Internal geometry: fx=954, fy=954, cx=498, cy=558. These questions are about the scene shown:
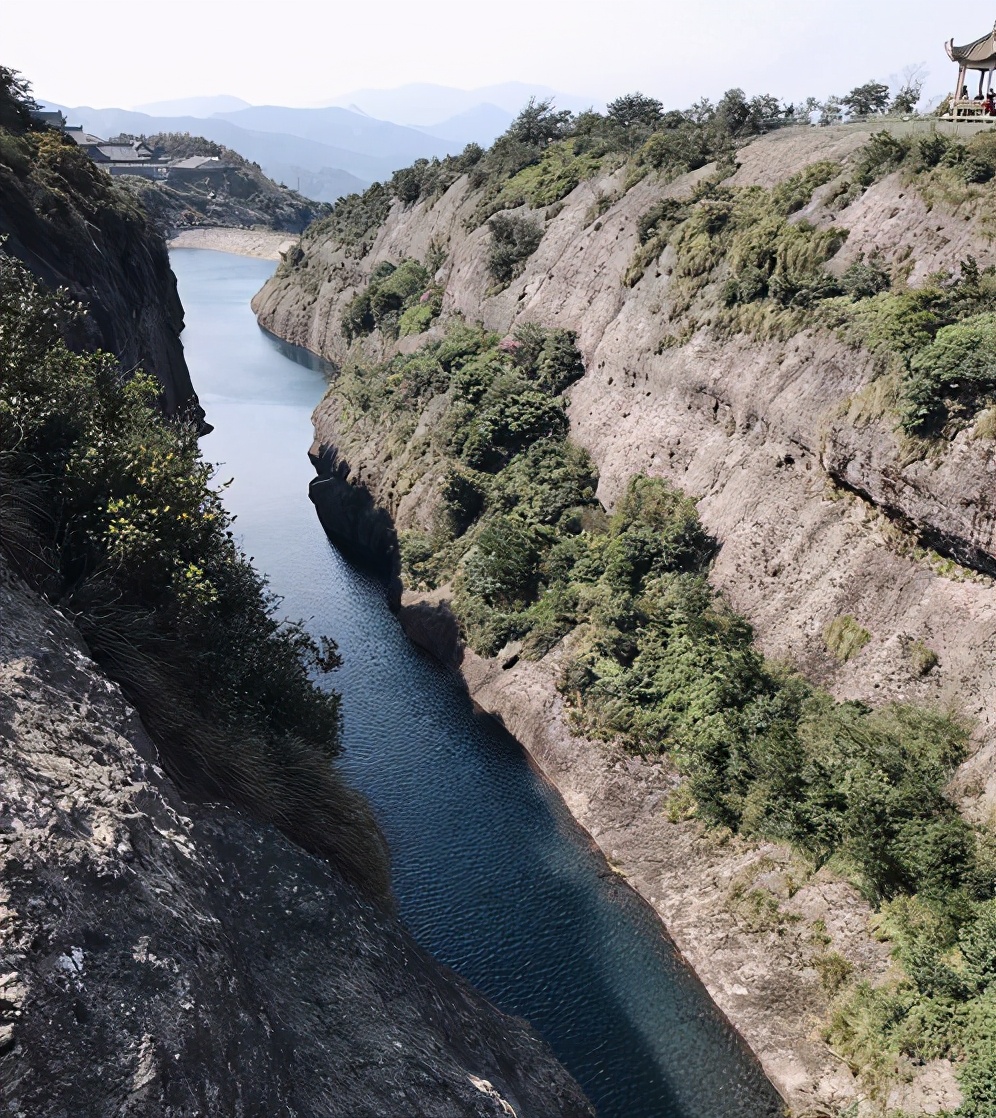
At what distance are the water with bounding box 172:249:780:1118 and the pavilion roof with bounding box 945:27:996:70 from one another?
104 ft

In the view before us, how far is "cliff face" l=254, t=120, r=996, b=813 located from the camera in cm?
2664

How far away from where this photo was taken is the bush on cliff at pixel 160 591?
1903 cm

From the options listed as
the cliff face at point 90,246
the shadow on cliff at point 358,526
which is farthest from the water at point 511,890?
the cliff face at point 90,246

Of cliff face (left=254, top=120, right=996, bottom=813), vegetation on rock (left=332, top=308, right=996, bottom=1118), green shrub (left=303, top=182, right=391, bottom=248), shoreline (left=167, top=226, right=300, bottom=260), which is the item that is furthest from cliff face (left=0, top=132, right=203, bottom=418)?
shoreline (left=167, top=226, right=300, bottom=260)

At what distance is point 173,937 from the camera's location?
12773 mm

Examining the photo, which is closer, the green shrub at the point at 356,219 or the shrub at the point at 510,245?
the shrub at the point at 510,245

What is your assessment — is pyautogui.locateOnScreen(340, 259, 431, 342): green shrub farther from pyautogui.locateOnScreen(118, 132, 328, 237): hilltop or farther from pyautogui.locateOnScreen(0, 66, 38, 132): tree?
pyautogui.locateOnScreen(118, 132, 328, 237): hilltop

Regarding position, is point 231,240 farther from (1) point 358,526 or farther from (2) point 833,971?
(2) point 833,971

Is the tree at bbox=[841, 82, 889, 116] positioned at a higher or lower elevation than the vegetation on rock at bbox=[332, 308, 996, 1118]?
higher

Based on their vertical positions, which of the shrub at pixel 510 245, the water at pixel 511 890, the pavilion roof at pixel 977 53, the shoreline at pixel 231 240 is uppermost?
the shoreline at pixel 231 240

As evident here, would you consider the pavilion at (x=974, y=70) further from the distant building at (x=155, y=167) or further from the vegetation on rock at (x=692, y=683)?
the distant building at (x=155, y=167)

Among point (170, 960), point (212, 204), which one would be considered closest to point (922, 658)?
point (170, 960)

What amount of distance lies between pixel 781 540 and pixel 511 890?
14.9 m

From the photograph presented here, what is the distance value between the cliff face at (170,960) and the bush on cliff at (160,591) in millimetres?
2056
